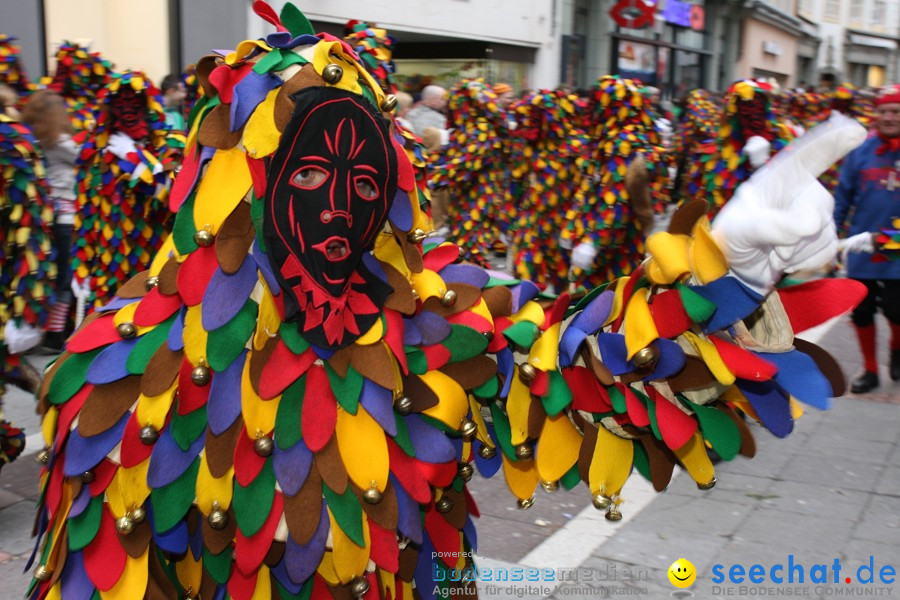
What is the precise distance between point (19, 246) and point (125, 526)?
8.38 feet

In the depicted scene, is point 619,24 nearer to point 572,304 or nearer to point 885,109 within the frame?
point 885,109

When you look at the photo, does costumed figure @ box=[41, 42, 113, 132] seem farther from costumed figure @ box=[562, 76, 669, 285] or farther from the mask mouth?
the mask mouth

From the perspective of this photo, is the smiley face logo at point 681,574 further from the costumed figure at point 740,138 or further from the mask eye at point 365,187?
the costumed figure at point 740,138

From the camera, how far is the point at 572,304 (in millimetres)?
1712

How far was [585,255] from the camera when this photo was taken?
226 inches

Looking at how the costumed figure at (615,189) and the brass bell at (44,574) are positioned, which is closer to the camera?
the brass bell at (44,574)

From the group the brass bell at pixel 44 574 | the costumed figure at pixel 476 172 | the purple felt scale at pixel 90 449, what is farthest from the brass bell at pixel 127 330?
the costumed figure at pixel 476 172

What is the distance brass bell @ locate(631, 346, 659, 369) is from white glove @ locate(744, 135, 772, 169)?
168 inches

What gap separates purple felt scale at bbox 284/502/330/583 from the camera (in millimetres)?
1503

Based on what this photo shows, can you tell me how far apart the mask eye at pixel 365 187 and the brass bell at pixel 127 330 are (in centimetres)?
45

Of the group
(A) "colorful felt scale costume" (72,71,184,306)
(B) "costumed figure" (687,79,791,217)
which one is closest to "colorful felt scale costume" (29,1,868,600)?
(A) "colorful felt scale costume" (72,71,184,306)

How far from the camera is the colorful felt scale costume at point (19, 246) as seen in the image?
12.1 feet

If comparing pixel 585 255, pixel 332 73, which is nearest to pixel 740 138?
pixel 585 255

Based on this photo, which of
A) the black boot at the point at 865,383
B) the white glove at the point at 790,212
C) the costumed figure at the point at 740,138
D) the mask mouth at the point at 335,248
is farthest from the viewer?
the black boot at the point at 865,383
